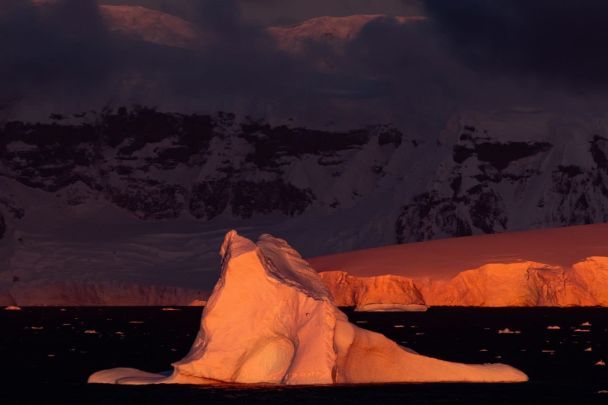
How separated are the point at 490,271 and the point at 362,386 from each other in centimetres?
6047

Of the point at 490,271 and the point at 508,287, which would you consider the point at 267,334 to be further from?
the point at 508,287

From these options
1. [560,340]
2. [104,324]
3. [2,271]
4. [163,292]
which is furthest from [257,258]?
[2,271]

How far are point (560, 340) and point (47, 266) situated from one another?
402 ft

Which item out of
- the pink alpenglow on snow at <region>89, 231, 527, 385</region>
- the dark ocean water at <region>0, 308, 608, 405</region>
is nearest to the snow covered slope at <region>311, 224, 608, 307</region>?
the dark ocean water at <region>0, 308, 608, 405</region>

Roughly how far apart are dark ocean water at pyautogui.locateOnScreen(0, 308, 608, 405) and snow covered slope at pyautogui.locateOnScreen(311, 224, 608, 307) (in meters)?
3.29

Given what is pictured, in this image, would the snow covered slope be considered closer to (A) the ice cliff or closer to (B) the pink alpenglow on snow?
(A) the ice cliff

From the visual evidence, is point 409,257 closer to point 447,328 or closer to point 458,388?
point 447,328

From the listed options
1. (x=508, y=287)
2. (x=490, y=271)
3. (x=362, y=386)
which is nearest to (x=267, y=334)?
(x=362, y=386)

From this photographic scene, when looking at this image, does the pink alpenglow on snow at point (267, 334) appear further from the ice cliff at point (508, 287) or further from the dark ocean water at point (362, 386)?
the ice cliff at point (508, 287)

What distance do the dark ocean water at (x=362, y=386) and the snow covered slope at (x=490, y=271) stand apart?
3287mm

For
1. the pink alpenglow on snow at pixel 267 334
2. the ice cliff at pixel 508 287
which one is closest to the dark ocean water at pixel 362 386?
the pink alpenglow on snow at pixel 267 334

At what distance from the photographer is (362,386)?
3703 cm

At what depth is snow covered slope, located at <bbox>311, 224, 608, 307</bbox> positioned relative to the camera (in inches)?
3802

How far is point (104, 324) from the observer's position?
286ft
